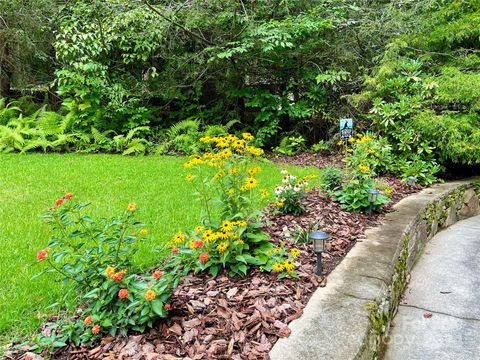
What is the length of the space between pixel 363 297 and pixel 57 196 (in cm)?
346

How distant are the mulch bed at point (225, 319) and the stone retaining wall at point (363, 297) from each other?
0.08m

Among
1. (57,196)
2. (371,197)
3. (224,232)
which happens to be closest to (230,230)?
(224,232)

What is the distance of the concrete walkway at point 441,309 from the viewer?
2.21m

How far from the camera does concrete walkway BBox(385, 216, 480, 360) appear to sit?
221cm

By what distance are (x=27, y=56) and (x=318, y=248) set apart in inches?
330

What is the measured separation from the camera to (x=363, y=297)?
206 centimetres

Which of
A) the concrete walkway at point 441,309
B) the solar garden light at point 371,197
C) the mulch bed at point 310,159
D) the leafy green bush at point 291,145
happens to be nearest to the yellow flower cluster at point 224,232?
the concrete walkway at point 441,309

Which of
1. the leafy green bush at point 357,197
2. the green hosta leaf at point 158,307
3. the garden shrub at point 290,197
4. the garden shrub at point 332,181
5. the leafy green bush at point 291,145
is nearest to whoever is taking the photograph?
the green hosta leaf at point 158,307

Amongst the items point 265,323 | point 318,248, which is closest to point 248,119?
point 318,248

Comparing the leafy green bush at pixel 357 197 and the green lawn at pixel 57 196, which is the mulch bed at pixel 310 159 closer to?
the green lawn at pixel 57 196

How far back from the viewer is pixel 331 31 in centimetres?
734

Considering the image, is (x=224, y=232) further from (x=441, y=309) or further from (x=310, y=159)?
(x=310, y=159)

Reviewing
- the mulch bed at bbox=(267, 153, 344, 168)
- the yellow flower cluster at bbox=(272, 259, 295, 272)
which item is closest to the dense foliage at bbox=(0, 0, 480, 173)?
the mulch bed at bbox=(267, 153, 344, 168)

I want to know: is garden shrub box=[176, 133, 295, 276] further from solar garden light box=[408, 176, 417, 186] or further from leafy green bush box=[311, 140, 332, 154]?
leafy green bush box=[311, 140, 332, 154]
